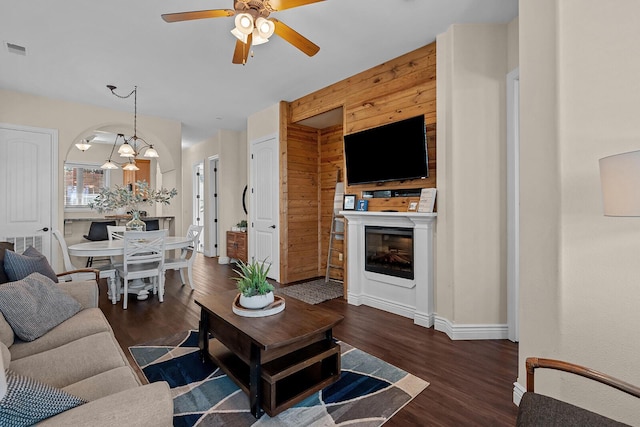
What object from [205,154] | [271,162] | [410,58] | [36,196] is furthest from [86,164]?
[410,58]

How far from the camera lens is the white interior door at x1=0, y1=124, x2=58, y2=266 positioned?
419cm

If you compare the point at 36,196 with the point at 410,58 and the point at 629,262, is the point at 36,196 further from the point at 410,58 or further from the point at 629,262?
the point at 629,262

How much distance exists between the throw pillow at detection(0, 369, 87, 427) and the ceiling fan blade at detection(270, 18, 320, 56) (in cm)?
222

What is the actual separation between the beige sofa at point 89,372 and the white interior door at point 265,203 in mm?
2831

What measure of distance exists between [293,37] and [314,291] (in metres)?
3.17

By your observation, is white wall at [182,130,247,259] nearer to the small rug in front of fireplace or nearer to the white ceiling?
the white ceiling

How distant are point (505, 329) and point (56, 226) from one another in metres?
5.89

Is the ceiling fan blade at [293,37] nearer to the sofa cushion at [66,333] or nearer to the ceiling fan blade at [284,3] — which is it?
the ceiling fan blade at [284,3]

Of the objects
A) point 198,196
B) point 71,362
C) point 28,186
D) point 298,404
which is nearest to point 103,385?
point 71,362

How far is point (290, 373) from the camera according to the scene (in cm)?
178

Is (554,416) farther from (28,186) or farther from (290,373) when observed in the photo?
(28,186)

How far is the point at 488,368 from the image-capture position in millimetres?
2273

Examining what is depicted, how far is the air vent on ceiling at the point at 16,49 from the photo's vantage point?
305 centimetres

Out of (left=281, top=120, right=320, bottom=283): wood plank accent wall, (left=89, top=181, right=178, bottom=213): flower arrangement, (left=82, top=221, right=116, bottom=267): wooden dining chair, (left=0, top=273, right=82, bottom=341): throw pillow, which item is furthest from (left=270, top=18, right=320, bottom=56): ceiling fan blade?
(left=82, top=221, right=116, bottom=267): wooden dining chair
